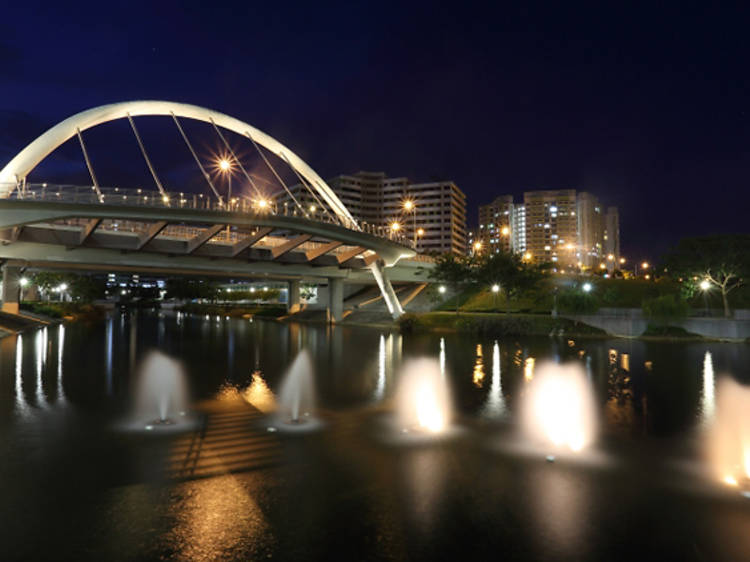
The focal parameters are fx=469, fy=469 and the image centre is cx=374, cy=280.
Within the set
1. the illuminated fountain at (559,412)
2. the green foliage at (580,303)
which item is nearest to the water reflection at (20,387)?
the illuminated fountain at (559,412)

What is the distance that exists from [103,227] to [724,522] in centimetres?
4732

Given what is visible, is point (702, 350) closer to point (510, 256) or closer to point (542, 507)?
point (510, 256)

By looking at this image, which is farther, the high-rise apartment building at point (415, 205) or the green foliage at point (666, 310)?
the high-rise apartment building at point (415, 205)

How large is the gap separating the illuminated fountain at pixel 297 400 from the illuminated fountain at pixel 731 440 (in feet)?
25.5

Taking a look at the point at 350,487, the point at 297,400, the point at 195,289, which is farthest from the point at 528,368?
the point at 195,289

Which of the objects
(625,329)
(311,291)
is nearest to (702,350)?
(625,329)

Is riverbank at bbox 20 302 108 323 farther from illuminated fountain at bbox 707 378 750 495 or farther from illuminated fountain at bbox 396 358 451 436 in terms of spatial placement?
illuminated fountain at bbox 707 378 750 495

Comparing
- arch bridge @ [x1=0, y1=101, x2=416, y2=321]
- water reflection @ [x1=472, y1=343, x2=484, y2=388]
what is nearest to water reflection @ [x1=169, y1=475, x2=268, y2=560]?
water reflection @ [x1=472, y1=343, x2=484, y2=388]

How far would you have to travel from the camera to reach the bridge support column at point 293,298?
67.4 m

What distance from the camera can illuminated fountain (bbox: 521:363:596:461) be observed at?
9695 millimetres

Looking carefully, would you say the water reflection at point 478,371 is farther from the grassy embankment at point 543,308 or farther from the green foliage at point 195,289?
the green foliage at point 195,289

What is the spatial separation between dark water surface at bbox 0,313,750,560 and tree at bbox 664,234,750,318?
32093mm

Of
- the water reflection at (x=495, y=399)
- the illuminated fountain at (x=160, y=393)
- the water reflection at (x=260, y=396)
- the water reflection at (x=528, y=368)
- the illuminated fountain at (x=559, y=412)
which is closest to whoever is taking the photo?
the illuminated fountain at (x=559, y=412)

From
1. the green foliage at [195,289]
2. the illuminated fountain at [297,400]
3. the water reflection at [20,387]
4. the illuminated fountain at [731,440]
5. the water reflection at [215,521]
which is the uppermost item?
the green foliage at [195,289]
